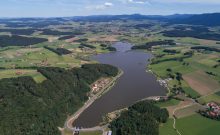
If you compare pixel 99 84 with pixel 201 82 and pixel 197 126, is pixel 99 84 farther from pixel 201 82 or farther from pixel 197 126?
pixel 197 126

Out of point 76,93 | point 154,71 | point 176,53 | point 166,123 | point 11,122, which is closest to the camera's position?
point 11,122

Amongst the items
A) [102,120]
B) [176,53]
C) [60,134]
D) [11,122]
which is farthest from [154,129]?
[176,53]

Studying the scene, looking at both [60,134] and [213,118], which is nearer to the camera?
[60,134]

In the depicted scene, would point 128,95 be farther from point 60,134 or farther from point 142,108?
point 60,134

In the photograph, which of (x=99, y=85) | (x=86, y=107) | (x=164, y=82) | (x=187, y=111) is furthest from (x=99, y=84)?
(x=187, y=111)

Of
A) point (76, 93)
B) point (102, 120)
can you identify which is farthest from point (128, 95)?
point (102, 120)

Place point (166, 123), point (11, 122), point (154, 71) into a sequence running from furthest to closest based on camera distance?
point (154, 71) < point (166, 123) < point (11, 122)
